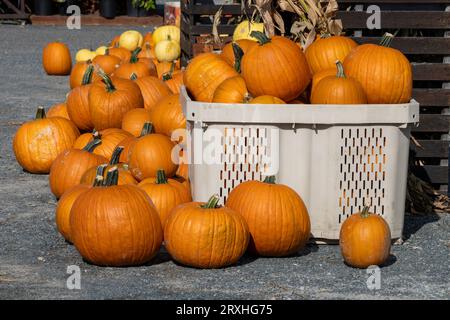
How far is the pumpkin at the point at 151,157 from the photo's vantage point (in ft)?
19.2

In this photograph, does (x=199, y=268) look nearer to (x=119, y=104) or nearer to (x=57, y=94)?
(x=119, y=104)

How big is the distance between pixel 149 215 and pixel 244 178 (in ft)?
2.01

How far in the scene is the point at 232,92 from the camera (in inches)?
216

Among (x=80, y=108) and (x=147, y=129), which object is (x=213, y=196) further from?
(x=80, y=108)

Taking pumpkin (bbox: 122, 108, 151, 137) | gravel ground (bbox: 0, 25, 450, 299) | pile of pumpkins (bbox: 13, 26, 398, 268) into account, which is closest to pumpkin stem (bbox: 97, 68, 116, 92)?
pile of pumpkins (bbox: 13, 26, 398, 268)

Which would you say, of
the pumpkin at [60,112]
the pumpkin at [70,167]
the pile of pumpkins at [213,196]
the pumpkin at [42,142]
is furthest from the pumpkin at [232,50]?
the pumpkin at [60,112]

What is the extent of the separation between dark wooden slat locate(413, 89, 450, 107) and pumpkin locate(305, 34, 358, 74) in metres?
0.81

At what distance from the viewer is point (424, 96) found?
21.1 ft

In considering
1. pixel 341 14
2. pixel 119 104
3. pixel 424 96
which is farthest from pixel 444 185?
pixel 119 104

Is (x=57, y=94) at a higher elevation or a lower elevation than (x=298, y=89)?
lower

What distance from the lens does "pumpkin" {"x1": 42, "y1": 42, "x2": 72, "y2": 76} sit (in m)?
12.9

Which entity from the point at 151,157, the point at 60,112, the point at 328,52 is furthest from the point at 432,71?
the point at 60,112

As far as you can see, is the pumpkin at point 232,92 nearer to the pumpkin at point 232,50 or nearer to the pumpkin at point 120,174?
the pumpkin at point 232,50

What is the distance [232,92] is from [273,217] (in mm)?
827
